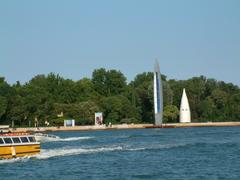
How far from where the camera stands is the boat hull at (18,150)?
5997cm

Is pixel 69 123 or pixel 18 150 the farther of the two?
pixel 69 123

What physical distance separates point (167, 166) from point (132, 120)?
13386 cm

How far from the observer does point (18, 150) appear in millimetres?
61719

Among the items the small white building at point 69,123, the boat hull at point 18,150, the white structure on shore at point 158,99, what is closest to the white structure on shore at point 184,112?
the white structure on shore at point 158,99

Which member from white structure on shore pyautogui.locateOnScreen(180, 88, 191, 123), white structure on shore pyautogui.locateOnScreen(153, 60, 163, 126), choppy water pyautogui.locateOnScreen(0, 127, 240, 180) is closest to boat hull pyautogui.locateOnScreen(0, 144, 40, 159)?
choppy water pyautogui.locateOnScreen(0, 127, 240, 180)

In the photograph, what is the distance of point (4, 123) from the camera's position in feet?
585

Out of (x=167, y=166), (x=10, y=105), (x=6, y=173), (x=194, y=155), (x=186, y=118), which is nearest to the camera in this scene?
(x=6, y=173)

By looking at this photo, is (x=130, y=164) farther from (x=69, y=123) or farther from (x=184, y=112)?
(x=184, y=112)

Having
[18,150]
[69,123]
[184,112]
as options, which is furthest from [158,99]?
[18,150]

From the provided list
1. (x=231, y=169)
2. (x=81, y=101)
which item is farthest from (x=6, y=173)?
(x=81, y=101)

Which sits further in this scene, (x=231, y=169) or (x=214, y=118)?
(x=214, y=118)

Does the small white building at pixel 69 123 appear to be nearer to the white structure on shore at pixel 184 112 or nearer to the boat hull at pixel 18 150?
the white structure on shore at pixel 184 112

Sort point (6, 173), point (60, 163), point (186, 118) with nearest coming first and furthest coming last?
point (6, 173)
point (60, 163)
point (186, 118)

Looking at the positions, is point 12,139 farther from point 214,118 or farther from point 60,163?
point 214,118
